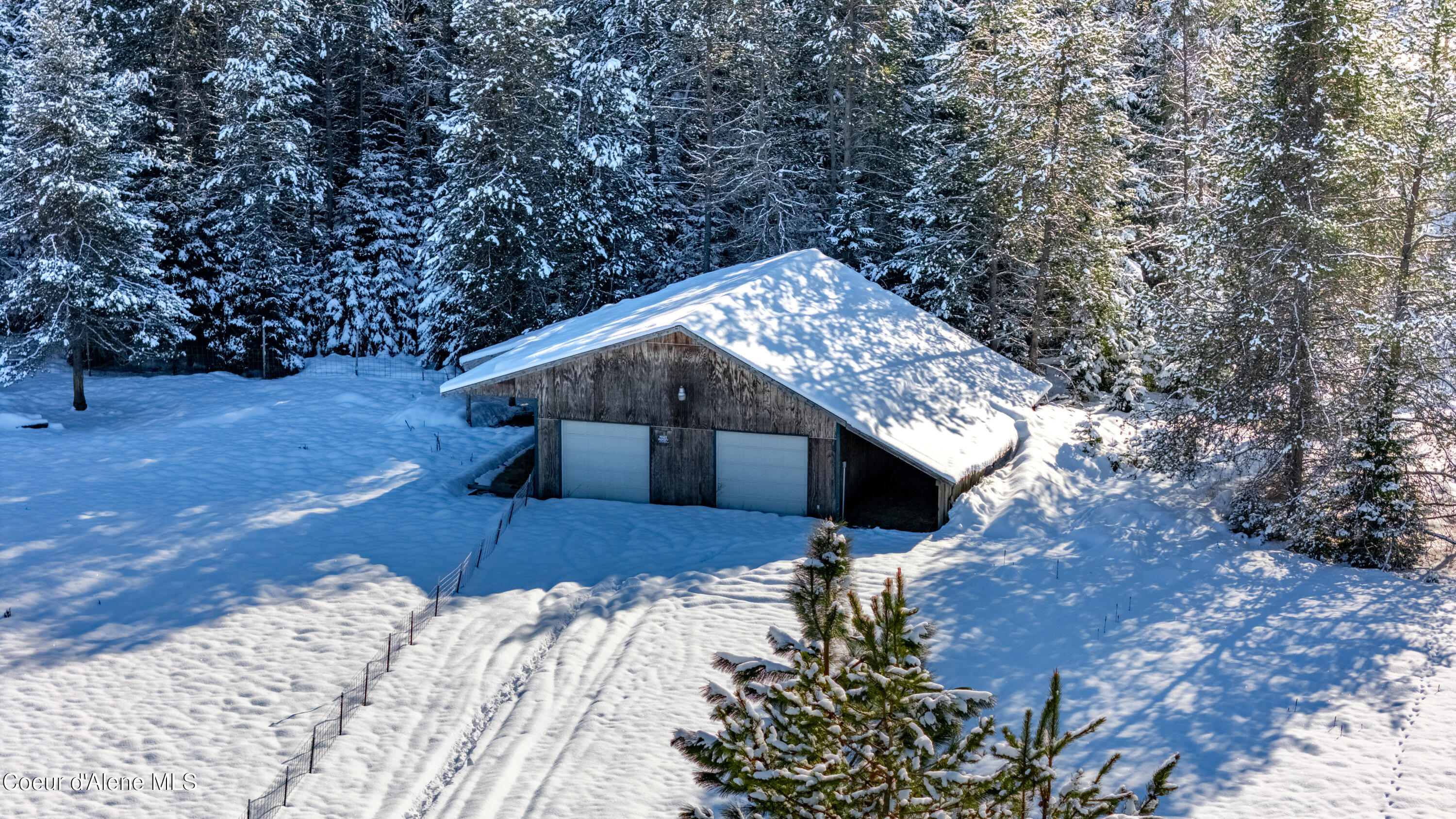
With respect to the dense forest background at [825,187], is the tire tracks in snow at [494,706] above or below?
below

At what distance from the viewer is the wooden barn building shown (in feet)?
→ 66.8

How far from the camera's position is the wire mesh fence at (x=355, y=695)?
1085 centimetres

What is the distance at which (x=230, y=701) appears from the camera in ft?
42.7

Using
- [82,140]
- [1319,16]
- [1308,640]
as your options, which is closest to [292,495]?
[82,140]

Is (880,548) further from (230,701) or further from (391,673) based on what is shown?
(230,701)

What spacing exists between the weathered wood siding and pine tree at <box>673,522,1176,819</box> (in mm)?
13969

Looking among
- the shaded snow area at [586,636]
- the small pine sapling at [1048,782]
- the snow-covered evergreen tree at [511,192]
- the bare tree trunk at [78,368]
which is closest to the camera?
the small pine sapling at [1048,782]

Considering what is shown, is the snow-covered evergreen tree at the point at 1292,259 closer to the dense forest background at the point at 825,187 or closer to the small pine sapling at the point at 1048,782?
the dense forest background at the point at 825,187

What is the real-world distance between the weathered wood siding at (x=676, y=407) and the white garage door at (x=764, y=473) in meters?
0.18

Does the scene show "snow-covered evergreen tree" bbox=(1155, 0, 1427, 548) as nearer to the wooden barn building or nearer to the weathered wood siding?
the wooden barn building

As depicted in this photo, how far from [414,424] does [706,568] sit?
15138 mm

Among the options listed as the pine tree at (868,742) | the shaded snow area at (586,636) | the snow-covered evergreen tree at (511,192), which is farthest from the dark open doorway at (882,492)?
the snow-covered evergreen tree at (511,192)
